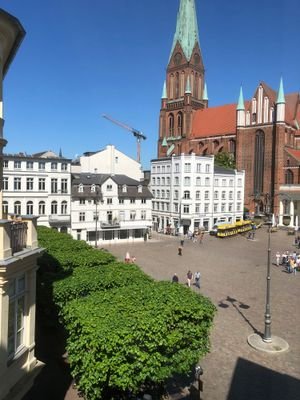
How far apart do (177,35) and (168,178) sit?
54783 mm

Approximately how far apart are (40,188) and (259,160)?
2006 inches

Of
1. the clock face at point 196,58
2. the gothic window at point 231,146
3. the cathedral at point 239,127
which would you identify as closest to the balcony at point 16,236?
the cathedral at point 239,127

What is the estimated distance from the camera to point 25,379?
9.79m

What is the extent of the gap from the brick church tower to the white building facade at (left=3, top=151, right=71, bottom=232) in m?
50.9

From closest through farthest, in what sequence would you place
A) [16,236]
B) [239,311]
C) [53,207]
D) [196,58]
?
1. [16,236]
2. [239,311]
3. [53,207]
4. [196,58]

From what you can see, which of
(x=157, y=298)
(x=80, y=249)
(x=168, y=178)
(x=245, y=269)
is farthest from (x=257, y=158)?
(x=157, y=298)

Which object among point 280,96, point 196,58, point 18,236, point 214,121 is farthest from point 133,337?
point 196,58

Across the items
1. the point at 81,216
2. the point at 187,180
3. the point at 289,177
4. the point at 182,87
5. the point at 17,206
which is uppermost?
the point at 182,87

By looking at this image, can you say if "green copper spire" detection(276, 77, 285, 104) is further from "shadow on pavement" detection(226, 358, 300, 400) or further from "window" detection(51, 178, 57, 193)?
"shadow on pavement" detection(226, 358, 300, 400)

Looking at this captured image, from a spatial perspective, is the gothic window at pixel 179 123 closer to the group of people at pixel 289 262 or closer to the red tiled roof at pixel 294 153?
the red tiled roof at pixel 294 153

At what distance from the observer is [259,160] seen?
Answer: 267 ft

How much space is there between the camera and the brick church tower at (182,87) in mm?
96625

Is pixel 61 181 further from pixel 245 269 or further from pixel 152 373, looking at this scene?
pixel 152 373

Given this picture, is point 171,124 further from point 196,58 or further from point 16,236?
point 16,236
